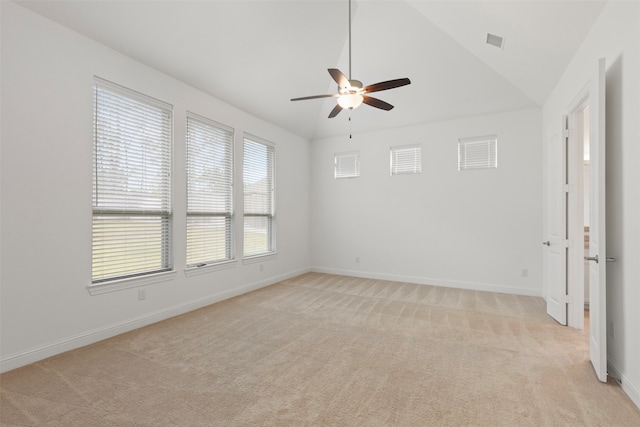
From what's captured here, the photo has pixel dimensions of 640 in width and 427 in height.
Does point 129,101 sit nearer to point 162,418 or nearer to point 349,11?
point 349,11

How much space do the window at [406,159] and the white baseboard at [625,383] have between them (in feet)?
12.9

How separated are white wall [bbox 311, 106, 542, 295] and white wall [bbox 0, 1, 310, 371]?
3.80 m

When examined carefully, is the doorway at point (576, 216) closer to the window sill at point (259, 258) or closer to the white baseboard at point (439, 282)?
the white baseboard at point (439, 282)

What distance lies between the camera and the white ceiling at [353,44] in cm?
302

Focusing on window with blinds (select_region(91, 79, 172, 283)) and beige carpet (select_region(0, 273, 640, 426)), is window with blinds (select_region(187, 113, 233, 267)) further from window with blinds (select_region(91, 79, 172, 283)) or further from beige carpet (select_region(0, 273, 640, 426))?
beige carpet (select_region(0, 273, 640, 426))

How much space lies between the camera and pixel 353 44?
4289 millimetres

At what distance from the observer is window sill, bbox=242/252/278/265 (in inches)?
204

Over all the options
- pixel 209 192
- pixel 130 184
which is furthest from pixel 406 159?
pixel 130 184

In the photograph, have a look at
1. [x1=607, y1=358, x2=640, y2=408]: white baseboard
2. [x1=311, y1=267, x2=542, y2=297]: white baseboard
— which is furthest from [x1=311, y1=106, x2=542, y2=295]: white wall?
[x1=607, y1=358, x2=640, y2=408]: white baseboard

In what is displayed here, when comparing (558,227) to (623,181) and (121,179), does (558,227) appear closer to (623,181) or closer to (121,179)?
(623,181)

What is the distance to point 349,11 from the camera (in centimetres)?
370

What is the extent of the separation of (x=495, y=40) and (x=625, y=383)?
11.9 ft

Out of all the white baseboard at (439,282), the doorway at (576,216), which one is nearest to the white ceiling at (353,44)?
the doorway at (576,216)

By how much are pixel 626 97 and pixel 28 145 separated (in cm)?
491
